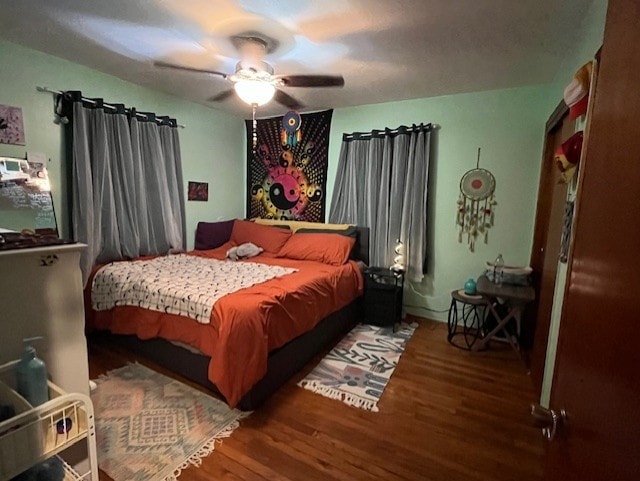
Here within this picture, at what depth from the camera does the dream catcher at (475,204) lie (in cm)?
310

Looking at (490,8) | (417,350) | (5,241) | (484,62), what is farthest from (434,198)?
(5,241)

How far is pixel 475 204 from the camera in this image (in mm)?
3178

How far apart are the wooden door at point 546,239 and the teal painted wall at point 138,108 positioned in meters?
3.54

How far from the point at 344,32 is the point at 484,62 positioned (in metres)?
1.20

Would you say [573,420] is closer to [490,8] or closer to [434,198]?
[490,8]

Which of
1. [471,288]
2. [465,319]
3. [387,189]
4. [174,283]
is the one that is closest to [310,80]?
[387,189]

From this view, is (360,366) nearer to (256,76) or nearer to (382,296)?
(382,296)

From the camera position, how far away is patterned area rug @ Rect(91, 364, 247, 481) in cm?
151

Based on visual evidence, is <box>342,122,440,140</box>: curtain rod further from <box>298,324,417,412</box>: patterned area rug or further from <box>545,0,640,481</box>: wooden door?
<box>545,0,640,481</box>: wooden door

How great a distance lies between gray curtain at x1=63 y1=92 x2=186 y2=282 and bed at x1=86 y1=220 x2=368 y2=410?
0.32m

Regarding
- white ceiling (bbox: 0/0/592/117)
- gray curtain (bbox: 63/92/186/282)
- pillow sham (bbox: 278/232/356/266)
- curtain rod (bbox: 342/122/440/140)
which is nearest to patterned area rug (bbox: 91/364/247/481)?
gray curtain (bbox: 63/92/186/282)

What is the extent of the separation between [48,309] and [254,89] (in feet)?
5.61

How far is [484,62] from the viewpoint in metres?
2.40

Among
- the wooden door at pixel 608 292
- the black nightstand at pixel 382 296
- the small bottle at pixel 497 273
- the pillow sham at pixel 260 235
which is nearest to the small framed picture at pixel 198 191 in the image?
the pillow sham at pixel 260 235
